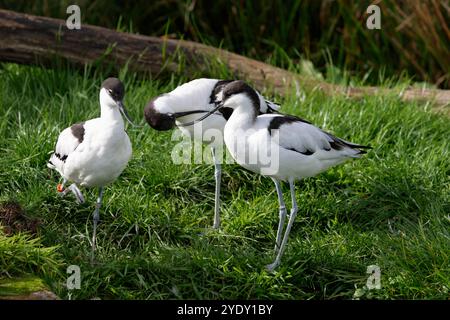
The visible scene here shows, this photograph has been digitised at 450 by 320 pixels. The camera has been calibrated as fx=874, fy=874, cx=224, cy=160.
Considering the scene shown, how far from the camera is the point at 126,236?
529 centimetres

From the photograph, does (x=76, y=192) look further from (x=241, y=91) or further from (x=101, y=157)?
(x=241, y=91)

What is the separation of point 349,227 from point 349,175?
1.74 ft

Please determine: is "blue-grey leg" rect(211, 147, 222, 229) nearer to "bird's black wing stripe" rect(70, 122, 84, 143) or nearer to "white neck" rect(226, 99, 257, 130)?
"white neck" rect(226, 99, 257, 130)

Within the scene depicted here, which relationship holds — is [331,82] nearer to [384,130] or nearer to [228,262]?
[384,130]

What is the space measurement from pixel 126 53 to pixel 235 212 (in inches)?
78.5

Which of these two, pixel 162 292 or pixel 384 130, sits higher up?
pixel 384 130

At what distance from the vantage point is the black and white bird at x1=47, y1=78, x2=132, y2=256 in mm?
4777

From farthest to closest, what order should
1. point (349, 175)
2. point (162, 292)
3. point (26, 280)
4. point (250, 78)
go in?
1. point (250, 78)
2. point (349, 175)
3. point (162, 292)
4. point (26, 280)

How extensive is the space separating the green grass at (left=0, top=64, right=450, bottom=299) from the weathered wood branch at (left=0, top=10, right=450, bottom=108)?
0.18m

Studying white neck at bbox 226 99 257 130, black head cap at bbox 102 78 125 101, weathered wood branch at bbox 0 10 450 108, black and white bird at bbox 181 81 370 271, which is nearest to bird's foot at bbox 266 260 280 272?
black and white bird at bbox 181 81 370 271

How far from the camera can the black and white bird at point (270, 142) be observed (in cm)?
481

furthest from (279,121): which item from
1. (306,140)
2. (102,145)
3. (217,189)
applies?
(102,145)

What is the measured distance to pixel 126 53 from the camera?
273 inches

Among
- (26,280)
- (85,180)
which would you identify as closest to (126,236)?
(85,180)
